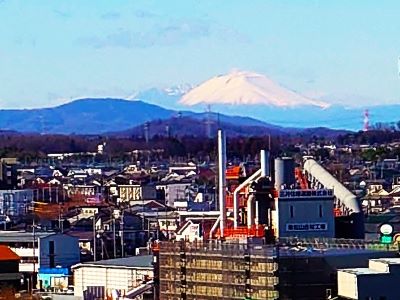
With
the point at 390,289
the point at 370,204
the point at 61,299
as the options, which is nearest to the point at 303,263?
the point at 390,289

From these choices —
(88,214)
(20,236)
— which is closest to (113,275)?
(20,236)

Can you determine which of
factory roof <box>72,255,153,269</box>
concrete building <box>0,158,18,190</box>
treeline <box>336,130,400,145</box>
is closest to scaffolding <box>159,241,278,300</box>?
factory roof <box>72,255,153,269</box>

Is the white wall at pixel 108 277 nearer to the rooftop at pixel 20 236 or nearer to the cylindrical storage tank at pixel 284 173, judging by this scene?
the cylindrical storage tank at pixel 284 173

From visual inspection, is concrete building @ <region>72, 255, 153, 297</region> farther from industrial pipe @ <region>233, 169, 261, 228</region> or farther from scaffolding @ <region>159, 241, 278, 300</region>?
scaffolding @ <region>159, 241, 278, 300</region>

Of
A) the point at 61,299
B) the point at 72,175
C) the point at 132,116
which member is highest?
the point at 132,116

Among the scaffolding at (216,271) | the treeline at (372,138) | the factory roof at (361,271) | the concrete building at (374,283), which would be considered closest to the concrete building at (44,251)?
the scaffolding at (216,271)

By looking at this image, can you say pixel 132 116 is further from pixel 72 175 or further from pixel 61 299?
pixel 61 299

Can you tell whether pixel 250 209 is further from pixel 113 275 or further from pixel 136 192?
pixel 136 192

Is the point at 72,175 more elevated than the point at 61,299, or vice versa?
the point at 72,175

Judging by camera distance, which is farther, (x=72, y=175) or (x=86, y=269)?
(x=72, y=175)
